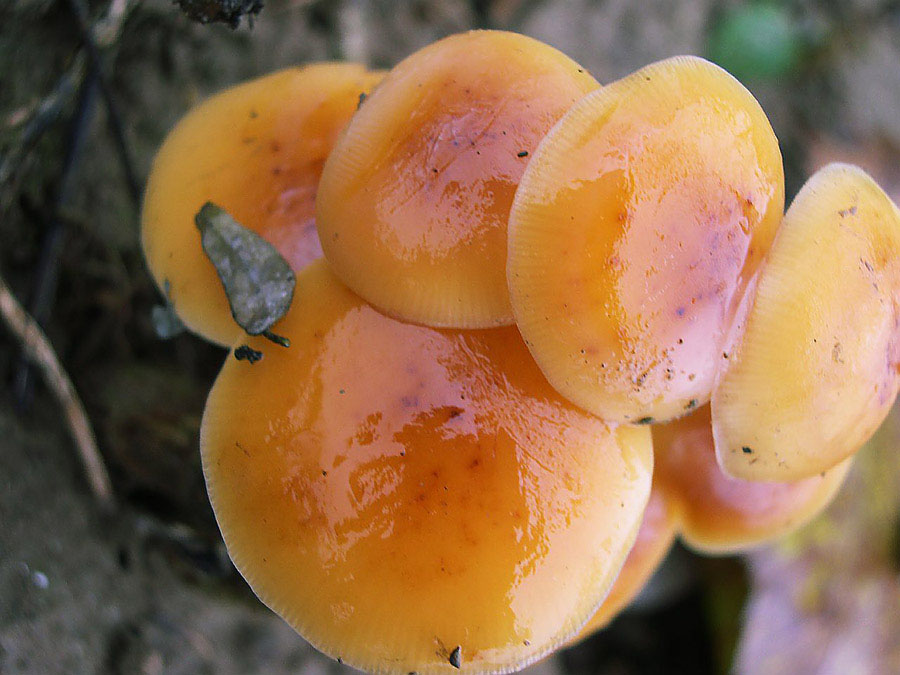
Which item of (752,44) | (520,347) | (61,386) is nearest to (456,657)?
(520,347)

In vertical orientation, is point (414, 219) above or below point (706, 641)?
above

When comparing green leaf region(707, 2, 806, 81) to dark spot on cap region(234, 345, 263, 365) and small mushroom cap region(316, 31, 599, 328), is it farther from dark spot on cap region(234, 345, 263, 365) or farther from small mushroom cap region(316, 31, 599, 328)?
dark spot on cap region(234, 345, 263, 365)

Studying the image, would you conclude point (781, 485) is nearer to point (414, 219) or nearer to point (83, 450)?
point (414, 219)

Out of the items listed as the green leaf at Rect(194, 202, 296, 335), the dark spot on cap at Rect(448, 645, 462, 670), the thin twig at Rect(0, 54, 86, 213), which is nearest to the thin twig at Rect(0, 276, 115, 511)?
the thin twig at Rect(0, 54, 86, 213)

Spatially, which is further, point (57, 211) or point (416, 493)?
point (57, 211)

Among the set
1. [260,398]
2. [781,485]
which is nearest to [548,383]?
[260,398]

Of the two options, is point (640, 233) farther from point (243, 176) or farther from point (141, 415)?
point (141, 415)
